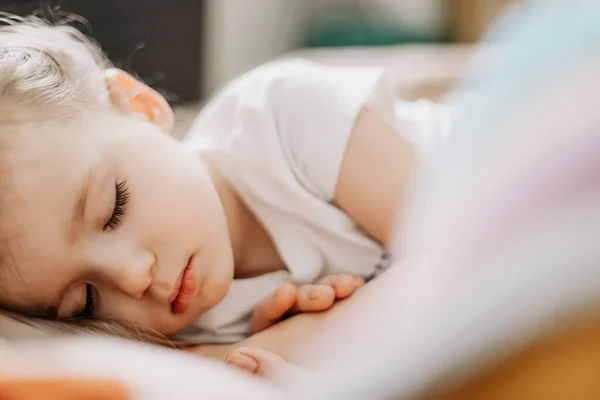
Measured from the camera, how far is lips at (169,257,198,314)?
0.69m

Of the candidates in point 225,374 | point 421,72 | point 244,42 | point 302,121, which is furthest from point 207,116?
point 244,42

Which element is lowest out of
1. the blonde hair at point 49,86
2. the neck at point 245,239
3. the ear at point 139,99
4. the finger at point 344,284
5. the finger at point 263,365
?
the neck at point 245,239

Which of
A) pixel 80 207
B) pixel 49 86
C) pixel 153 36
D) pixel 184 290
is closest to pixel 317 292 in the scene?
pixel 184 290

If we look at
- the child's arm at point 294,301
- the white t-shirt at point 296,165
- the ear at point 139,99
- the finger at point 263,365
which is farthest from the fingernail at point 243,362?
the ear at point 139,99

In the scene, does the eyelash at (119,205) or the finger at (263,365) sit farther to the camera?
the eyelash at (119,205)

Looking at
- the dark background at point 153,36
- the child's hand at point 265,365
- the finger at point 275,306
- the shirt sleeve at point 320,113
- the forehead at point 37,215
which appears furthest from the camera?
the dark background at point 153,36

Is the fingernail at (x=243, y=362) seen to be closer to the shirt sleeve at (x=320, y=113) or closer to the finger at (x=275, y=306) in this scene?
the finger at (x=275, y=306)

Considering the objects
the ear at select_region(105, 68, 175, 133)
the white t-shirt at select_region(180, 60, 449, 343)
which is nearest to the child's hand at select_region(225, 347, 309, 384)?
the white t-shirt at select_region(180, 60, 449, 343)

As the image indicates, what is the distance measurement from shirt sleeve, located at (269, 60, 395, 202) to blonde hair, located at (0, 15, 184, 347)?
0.22 metres

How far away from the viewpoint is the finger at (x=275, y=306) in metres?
0.72

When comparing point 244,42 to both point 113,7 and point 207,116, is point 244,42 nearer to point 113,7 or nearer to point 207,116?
point 113,7

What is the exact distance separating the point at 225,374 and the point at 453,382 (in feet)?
0.44

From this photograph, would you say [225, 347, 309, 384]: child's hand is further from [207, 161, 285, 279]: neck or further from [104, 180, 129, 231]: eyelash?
[207, 161, 285, 279]: neck

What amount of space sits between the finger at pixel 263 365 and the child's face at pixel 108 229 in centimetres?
15
